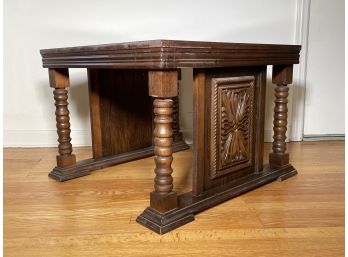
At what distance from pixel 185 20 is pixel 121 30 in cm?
36

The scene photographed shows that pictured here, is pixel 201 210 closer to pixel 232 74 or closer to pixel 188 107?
pixel 232 74


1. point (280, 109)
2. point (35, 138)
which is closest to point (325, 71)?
point (280, 109)

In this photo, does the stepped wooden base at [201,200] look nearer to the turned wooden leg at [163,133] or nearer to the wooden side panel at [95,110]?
the turned wooden leg at [163,133]

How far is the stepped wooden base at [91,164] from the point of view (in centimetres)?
140

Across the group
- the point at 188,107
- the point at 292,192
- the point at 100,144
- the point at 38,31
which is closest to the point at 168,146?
the point at 292,192

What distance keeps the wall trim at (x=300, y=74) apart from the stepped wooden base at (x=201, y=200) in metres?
0.70

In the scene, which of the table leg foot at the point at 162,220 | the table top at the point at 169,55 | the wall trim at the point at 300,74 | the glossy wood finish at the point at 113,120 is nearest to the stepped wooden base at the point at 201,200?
the table leg foot at the point at 162,220

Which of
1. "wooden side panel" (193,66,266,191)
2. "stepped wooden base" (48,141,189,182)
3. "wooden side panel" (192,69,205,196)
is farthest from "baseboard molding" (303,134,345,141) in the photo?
"wooden side panel" (192,69,205,196)

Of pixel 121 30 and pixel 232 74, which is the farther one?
pixel 121 30

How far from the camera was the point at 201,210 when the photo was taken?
3.52ft

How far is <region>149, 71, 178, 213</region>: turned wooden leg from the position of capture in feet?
3.09

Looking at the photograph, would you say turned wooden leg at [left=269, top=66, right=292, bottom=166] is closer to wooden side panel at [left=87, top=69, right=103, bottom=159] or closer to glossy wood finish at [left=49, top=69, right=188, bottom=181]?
glossy wood finish at [left=49, top=69, right=188, bottom=181]

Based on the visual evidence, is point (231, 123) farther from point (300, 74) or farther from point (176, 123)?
point (300, 74)

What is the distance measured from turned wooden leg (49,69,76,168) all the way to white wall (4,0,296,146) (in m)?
0.50
